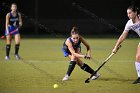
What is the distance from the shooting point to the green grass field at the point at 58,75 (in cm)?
805

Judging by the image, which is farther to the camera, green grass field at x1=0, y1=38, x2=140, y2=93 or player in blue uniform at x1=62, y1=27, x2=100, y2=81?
player in blue uniform at x1=62, y1=27, x2=100, y2=81

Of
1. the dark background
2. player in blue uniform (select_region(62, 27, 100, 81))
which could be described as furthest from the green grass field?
the dark background

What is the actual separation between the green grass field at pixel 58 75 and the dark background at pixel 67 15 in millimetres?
8689

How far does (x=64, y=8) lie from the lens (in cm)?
2412

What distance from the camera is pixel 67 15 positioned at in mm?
24125

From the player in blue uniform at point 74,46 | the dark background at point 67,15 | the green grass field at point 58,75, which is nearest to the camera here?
the green grass field at point 58,75

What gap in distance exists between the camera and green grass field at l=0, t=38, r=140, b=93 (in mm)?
8055

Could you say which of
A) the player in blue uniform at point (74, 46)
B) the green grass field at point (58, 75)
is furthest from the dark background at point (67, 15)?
the player in blue uniform at point (74, 46)

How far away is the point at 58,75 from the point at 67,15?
14.4 m

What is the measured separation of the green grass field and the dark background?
8.69m

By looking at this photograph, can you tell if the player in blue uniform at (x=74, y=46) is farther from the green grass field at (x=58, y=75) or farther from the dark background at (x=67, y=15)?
the dark background at (x=67, y=15)

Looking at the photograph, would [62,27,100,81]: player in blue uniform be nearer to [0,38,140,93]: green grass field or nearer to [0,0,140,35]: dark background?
[0,38,140,93]: green grass field

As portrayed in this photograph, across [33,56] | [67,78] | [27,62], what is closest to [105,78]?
[67,78]

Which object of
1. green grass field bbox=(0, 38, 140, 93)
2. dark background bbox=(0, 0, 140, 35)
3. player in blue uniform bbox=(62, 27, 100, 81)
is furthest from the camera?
dark background bbox=(0, 0, 140, 35)
